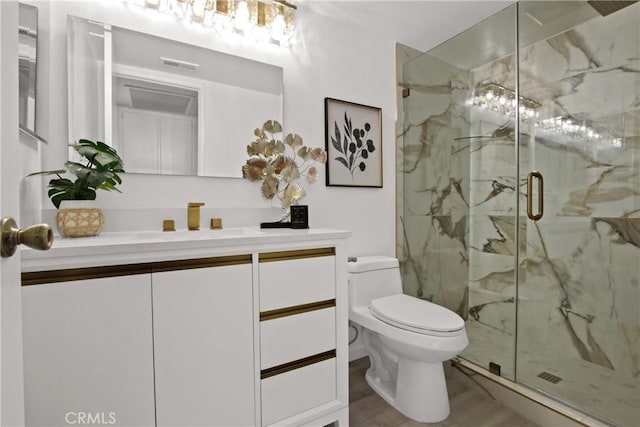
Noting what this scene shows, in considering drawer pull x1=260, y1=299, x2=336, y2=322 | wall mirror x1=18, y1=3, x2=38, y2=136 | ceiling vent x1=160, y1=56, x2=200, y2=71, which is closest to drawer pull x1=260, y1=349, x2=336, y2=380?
drawer pull x1=260, y1=299, x2=336, y2=322

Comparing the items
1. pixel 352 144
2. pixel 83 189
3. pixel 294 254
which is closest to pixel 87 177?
pixel 83 189

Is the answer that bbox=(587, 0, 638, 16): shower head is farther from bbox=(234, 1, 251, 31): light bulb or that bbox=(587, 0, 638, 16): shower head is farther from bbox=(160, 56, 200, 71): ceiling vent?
bbox=(160, 56, 200, 71): ceiling vent

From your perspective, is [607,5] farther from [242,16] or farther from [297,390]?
[297,390]

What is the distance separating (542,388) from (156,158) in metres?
2.25

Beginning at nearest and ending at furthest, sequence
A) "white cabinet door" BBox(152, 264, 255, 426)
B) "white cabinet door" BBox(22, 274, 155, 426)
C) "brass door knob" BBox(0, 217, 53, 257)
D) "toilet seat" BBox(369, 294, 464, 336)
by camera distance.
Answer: "brass door knob" BBox(0, 217, 53, 257), "white cabinet door" BBox(22, 274, 155, 426), "white cabinet door" BBox(152, 264, 255, 426), "toilet seat" BBox(369, 294, 464, 336)

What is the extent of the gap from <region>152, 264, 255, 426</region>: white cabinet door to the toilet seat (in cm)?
72

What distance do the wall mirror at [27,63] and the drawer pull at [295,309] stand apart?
105 cm

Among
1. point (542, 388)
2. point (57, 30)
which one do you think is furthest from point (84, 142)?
point (542, 388)

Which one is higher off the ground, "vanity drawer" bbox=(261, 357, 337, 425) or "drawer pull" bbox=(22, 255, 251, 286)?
"drawer pull" bbox=(22, 255, 251, 286)

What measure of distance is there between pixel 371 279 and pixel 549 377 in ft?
3.45

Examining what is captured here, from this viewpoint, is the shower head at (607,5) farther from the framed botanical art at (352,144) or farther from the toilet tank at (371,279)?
the toilet tank at (371,279)

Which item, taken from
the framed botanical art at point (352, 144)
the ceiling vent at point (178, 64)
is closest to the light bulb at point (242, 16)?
the ceiling vent at point (178, 64)

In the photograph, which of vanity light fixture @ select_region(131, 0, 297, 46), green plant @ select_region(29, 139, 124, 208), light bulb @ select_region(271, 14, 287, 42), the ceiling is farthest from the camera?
the ceiling

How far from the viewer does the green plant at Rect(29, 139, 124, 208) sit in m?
1.20
